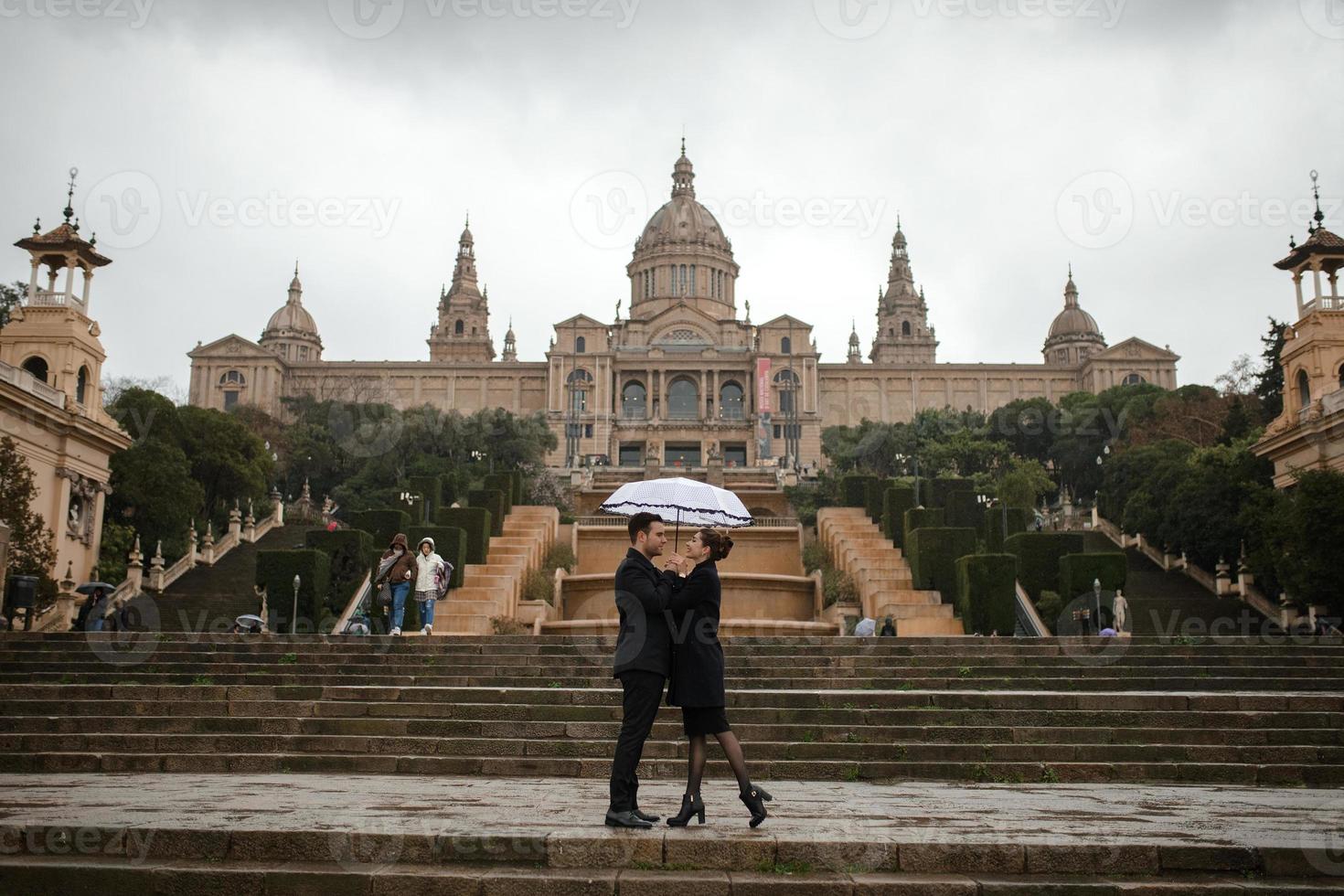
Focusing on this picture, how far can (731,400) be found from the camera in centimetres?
9744

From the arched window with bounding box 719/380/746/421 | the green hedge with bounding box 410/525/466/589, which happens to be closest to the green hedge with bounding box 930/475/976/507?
the green hedge with bounding box 410/525/466/589

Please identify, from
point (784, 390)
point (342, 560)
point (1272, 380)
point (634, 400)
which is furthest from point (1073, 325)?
point (342, 560)

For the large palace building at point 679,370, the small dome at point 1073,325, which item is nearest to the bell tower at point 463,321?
the large palace building at point 679,370

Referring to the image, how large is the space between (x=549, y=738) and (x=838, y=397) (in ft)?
301

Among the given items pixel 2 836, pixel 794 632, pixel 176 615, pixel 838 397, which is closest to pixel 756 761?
pixel 2 836

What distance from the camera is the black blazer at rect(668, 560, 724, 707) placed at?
7.46 metres

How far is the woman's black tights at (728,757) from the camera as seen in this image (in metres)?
7.33

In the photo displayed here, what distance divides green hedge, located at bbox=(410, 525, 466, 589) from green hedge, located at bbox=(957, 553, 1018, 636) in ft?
36.1

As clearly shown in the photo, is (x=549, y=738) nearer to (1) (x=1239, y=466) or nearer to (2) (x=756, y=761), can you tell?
(2) (x=756, y=761)

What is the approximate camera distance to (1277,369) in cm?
5244

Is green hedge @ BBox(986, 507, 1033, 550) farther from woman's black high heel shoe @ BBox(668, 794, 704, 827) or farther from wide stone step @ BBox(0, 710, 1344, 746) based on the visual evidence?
woman's black high heel shoe @ BBox(668, 794, 704, 827)

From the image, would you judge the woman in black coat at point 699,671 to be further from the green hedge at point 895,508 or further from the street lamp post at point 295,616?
the green hedge at point 895,508

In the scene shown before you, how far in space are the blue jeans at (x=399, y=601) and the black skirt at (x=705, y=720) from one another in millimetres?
11359

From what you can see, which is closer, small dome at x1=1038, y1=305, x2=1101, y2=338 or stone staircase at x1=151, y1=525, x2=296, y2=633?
stone staircase at x1=151, y1=525, x2=296, y2=633
